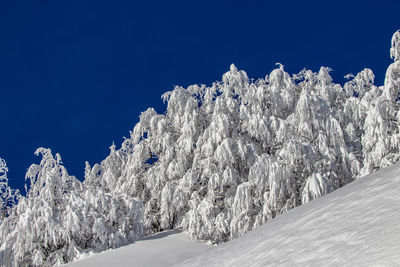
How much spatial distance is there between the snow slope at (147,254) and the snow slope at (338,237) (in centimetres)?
371

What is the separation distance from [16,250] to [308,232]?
8.94 meters

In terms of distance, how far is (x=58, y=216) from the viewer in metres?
10.3

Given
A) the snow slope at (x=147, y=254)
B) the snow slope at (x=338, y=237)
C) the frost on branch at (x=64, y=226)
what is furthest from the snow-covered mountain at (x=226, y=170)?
the snow slope at (x=338, y=237)

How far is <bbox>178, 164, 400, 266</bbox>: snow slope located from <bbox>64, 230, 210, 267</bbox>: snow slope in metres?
3.71

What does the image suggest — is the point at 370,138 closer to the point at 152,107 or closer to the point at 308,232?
the point at 308,232

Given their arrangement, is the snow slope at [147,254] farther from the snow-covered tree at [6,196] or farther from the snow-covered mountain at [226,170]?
the snow-covered tree at [6,196]

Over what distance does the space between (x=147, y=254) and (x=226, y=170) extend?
3619 millimetres

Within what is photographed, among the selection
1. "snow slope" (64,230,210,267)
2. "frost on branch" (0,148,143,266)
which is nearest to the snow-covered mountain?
"frost on branch" (0,148,143,266)

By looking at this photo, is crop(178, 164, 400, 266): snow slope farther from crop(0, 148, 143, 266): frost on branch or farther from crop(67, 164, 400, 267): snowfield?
crop(0, 148, 143, 266): frost on branch

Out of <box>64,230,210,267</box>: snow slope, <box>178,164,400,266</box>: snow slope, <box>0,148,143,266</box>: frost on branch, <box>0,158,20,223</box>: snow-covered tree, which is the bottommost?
<box>178,164,400,266</box>: snow slope

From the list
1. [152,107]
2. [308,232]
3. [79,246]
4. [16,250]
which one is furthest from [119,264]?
[152,107]

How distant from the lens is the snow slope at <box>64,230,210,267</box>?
7.23 m

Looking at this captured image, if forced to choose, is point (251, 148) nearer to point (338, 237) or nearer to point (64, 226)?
point (64, 226)

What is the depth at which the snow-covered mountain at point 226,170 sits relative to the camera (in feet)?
31.3
